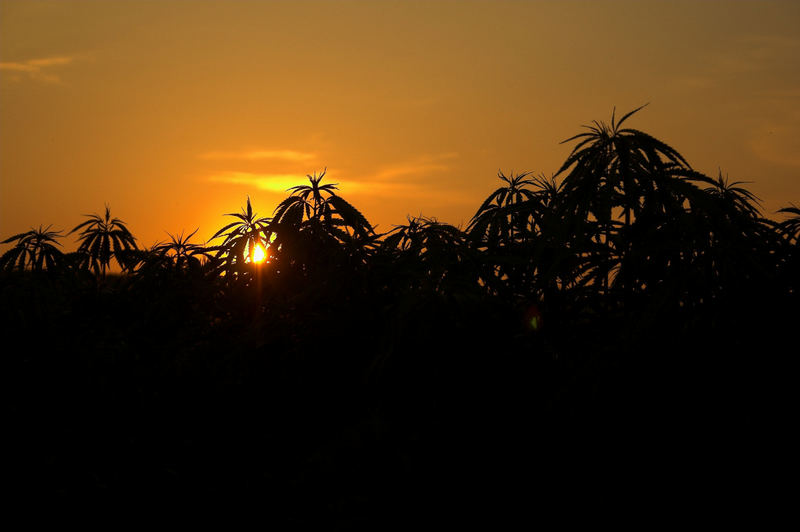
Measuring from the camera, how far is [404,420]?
5.30m

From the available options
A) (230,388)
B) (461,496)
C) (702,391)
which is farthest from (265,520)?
(702,391)

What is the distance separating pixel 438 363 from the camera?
5207 mm

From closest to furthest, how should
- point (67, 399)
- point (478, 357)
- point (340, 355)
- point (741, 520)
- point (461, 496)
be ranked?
1. point (741, 520)
2. point (461, 496)
3. point (478, 357)
4. point (340, 355)
5. point (67, 399)

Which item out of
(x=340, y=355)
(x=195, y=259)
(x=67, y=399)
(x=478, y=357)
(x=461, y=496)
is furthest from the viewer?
(x=195, y=259)

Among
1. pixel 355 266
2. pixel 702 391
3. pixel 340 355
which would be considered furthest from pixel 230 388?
pixel 702 391

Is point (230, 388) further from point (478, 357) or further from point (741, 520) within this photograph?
point (741, 520)

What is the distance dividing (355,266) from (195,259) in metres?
2.10

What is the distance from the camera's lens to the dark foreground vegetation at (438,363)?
492 centimetres

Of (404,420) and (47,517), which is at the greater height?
(404,420)

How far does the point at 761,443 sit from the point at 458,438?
199 cm

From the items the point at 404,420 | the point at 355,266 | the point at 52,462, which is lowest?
the point at 52,462

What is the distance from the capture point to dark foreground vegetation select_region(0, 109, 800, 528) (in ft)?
16.1

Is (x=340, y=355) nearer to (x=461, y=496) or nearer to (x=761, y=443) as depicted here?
(x=461, y=496)

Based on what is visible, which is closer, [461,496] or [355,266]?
[461,496]
